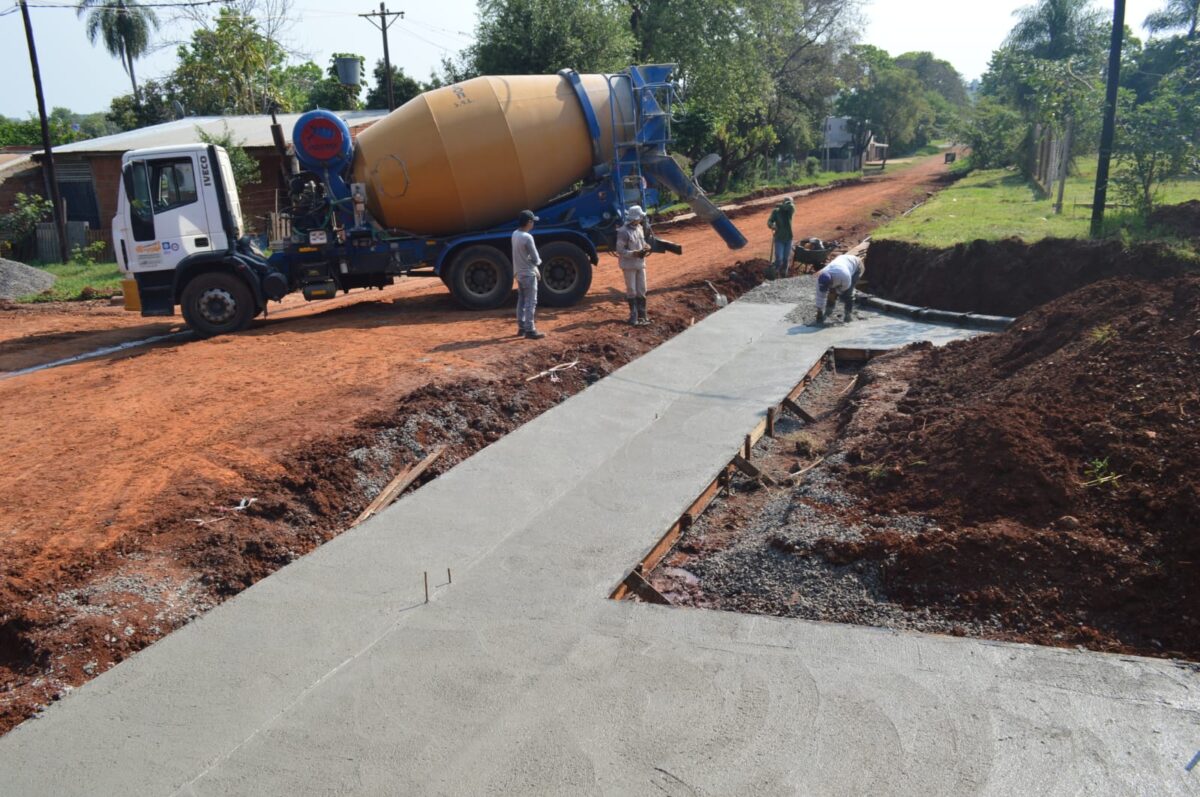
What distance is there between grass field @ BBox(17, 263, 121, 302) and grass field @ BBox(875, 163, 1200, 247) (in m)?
16.7

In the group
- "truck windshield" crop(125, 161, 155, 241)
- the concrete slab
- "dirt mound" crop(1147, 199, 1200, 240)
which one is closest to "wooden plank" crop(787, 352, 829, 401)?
the concrete slab

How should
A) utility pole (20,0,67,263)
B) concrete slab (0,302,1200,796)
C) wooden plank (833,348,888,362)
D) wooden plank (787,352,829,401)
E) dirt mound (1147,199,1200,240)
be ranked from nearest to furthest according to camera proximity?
1. concrete slab (0,302,1200,796)
2. wooden plank (787,352,829,401)
3. wooden plank (833,348,888,362)
4. dirt mound (1147,199,1200,240)
5. utility pole (20,0,67,263)

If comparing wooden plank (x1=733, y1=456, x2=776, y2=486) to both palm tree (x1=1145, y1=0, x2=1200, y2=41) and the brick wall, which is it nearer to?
the brick wall

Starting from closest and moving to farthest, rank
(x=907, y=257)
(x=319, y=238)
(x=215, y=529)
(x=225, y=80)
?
(x=215, y=529)
(x=319, y=238)
(x=907, y=257)
(x=225, y=80)

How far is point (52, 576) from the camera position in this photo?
581cm

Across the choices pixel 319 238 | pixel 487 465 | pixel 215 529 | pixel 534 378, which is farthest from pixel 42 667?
pixel 319 238

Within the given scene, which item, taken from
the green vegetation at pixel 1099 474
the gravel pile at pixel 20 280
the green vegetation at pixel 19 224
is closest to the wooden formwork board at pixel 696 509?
the green vegetation at pixel 1099 474

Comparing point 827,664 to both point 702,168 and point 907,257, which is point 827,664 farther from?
point 702,168

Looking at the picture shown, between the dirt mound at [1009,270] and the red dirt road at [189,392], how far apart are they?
3517mm

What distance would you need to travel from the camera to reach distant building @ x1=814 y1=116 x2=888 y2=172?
207 ft

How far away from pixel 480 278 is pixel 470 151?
2093 millimetres

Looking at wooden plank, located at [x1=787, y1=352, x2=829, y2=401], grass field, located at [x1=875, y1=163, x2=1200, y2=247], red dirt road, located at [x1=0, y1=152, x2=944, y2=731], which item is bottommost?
wooden plank, located at [x1=787, y1=352, x2=829, y2=401]

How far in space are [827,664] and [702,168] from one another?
13.3 meters

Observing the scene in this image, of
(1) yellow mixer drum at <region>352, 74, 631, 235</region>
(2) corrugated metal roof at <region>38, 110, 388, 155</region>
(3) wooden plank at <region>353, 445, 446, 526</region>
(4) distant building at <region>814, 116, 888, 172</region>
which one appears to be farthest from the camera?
(4) distant building at <region>814, 116, 888, 172</region>
